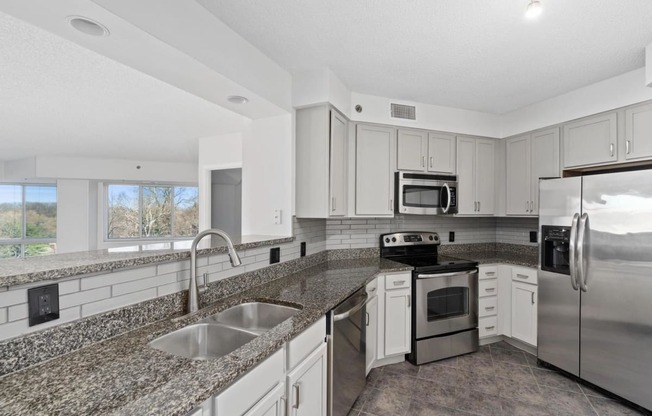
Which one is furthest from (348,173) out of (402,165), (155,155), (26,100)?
(155,155)

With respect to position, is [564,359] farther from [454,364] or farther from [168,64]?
[168,64]

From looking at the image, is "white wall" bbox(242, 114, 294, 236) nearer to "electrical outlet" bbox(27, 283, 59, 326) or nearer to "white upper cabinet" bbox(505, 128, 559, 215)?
"electrical outlet" bbox(27, 283, 59, 326)

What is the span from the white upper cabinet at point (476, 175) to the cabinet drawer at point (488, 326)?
1.11 m

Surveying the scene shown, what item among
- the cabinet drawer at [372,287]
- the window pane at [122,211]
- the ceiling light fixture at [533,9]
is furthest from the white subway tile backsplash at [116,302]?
the window pane at [122,211]

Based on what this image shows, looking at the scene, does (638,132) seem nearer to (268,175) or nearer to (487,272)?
(487,272)

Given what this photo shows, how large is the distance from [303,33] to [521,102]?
2.44m

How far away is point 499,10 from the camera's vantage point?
5.46 feet

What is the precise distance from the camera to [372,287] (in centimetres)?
241

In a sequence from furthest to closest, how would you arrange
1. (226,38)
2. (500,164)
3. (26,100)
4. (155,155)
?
(155,155)
(500,164)
(26,100)
(226,38)

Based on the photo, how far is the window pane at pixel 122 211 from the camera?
664 centimetres

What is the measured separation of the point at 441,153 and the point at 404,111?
24.1 inches

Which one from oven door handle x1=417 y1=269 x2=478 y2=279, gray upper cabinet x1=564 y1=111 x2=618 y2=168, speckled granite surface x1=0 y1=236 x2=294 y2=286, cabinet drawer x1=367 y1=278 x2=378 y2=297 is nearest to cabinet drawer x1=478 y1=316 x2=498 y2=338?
oven door handle x1=417 y1=269 x2=478 y2=279

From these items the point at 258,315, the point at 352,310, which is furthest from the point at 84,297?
the point at 352,310

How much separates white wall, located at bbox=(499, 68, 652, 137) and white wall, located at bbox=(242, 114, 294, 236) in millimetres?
2526
